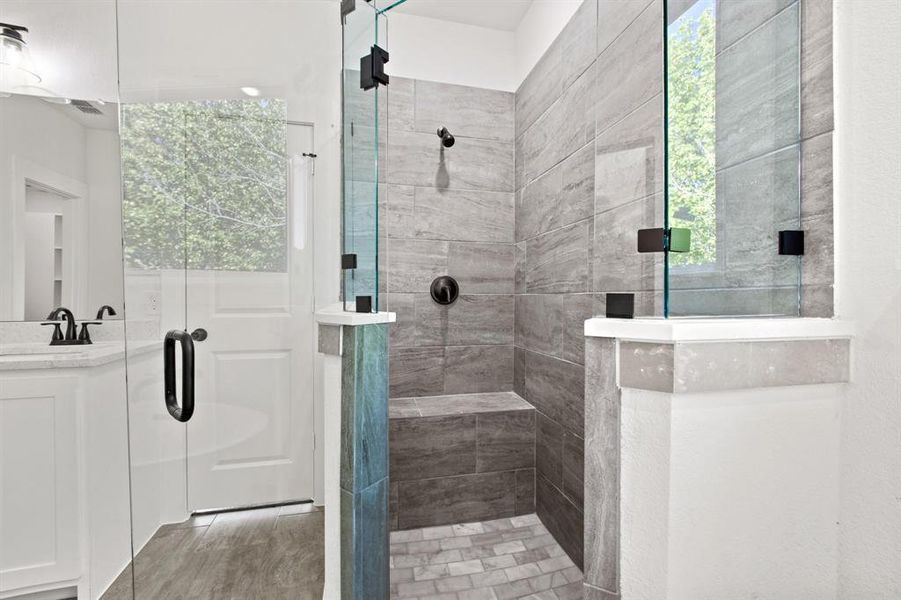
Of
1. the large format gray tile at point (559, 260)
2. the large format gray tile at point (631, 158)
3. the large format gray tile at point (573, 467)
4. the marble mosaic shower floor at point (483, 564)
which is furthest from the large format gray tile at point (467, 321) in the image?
the large format gray tile at point (631, 158)

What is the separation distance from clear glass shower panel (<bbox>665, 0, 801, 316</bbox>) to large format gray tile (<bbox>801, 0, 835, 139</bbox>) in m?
0.02

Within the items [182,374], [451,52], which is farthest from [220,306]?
[451,52]

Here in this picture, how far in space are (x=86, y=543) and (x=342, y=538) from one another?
45.8 inches

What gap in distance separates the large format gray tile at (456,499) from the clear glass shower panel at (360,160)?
126 cm

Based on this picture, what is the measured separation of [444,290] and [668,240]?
5.63 ft

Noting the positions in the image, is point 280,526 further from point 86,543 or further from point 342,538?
point 86,543

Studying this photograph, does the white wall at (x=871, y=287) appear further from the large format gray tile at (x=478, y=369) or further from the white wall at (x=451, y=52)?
the white wall at (x=451, y=52)

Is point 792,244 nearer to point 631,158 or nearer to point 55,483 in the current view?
point 631,158

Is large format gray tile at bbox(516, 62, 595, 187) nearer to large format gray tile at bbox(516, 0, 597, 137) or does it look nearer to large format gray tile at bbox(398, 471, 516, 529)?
large format gray tile at bbox(516, 0, 597, 137)

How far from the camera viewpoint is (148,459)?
112 centimetres

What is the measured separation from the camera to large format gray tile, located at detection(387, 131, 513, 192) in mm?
2381

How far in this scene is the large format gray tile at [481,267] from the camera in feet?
8.09

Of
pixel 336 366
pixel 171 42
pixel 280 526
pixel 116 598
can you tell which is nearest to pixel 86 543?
pixel 116 598

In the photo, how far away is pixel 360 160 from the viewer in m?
1.25
